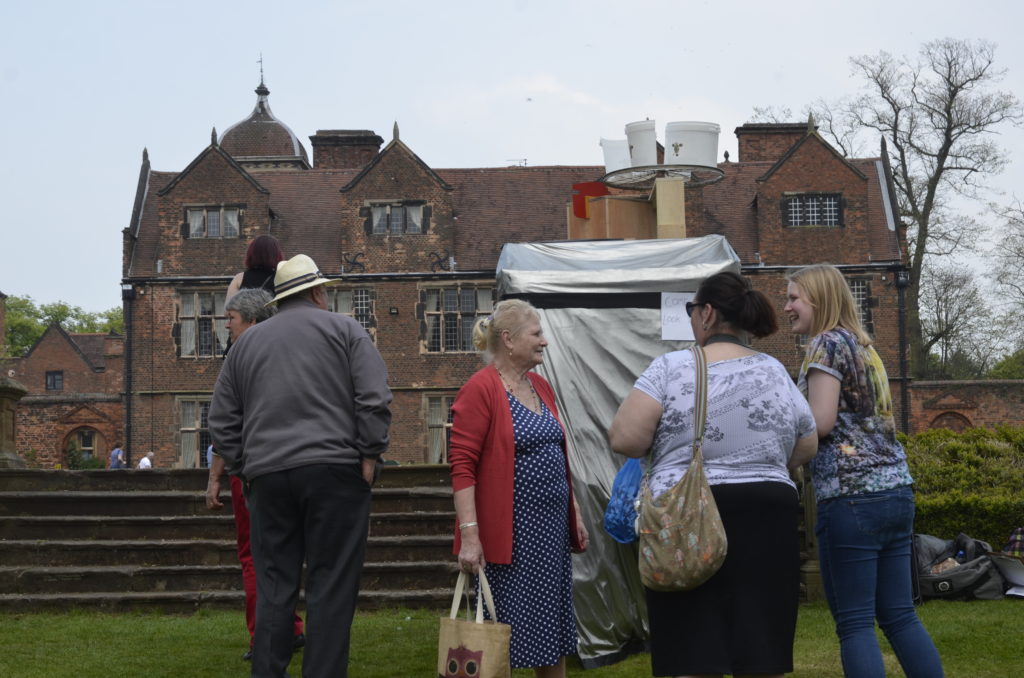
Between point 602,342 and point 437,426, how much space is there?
24.6 m

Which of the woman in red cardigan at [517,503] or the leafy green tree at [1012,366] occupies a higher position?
the leafy green tree at [1012,366]

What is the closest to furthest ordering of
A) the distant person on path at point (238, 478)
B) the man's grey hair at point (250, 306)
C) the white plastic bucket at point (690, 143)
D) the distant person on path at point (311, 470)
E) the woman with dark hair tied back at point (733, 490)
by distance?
the woman with dark hair tied back at point (733, 490) < the distant person on path at point (311, 470) < the distant person on path at point (238, 478) < the man's grey hair at point (250, 306) < the white plastic bucket at point (690, 143)

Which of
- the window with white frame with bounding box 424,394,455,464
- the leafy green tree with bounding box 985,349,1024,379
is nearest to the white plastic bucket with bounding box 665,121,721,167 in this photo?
the window with white frame with bounding box 424,394,455,464

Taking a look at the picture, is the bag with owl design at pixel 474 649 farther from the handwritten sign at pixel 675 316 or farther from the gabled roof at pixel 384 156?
the gabled roof at pixel 384 156

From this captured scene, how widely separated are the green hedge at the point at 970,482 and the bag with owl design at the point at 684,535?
6.04 meters

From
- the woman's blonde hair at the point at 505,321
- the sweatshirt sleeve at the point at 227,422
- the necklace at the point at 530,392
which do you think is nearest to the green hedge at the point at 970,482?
the necklace at the point at 530,392

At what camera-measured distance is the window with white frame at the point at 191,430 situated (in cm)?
3095

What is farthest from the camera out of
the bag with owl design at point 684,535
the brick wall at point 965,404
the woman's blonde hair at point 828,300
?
Result: the brick wall at point 965,404

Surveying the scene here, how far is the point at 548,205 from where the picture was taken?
32781 millimetres

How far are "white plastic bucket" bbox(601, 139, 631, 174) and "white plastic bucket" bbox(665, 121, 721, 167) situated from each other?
33 centimetres

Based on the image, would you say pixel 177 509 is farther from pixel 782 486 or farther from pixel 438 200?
pixel 438 200

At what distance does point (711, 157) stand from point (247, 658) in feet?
12.8

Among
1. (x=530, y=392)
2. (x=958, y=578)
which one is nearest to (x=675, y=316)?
(x=530, y=392)

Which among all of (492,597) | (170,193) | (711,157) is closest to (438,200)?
(170,193)
